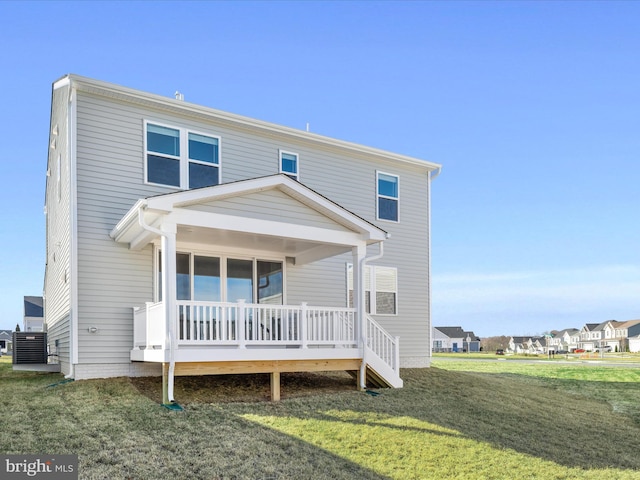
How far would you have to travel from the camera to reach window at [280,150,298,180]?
13039 millimetres

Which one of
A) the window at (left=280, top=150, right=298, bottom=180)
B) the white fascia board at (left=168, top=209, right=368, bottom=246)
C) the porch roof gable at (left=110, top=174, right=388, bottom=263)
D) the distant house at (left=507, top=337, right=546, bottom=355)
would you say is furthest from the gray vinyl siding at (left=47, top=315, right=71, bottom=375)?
the distant house at (left=507, top=337, right=546, bottom=355)

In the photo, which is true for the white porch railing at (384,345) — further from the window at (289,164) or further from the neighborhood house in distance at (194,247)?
the window at (289,164)

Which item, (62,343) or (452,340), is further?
(452,340)

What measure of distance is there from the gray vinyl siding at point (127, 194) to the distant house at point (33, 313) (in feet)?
123

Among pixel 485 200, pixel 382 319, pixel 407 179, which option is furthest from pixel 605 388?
pixel 485 200

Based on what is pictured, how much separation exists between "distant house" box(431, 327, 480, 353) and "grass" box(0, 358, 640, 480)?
72857mm

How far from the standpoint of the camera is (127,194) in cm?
1082

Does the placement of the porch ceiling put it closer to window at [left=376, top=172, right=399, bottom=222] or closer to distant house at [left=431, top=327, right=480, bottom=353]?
window at [left=376, top=172, right=399, bottom=222]

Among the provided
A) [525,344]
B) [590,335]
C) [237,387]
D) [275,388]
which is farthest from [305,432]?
[590,335]

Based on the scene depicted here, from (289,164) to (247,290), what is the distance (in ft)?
11.2

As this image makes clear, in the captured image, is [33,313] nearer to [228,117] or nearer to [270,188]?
[228,117]

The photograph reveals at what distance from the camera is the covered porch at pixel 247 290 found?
8.64 metres

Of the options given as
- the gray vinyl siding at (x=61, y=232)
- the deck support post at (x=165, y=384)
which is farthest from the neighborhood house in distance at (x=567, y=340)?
the deck support post at (x=165, y=384)

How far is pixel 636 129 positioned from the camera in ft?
73.7
